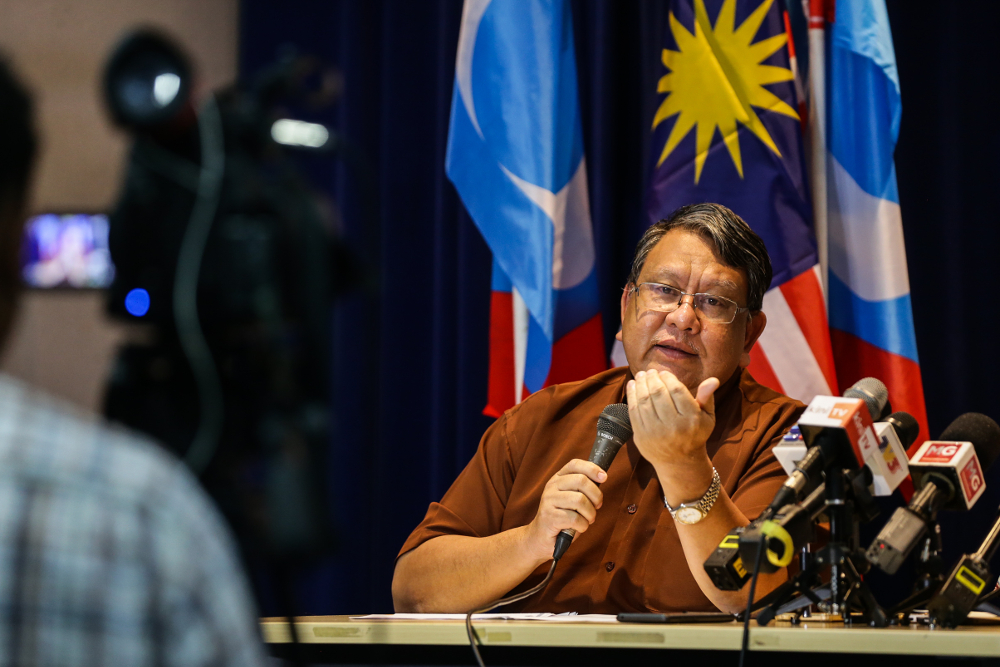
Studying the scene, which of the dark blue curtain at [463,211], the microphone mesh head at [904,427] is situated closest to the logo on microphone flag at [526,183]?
the dark blue curtain at [463,211]

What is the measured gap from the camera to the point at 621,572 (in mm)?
1791

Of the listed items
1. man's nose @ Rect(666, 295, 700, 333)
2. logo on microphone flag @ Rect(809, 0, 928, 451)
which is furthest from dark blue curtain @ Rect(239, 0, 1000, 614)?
man's nose @ Rect(666, 295, 700, 333)

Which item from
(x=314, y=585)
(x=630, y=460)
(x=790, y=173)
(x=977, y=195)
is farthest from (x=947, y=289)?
(x=314, y=585)

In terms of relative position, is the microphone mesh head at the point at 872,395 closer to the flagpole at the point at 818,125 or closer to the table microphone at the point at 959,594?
the table microphone at the point at 959,594

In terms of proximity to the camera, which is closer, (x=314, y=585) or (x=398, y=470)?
(x=314, y=585)

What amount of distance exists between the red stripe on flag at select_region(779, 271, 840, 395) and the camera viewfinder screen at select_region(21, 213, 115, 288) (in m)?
2.11

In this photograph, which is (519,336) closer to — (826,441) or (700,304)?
(700,304)

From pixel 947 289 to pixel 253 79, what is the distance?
246 cm

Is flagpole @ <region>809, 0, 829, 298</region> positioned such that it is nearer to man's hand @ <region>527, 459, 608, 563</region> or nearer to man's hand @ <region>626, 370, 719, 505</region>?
man's hand @ <region>626, 370, 719, 505</region>

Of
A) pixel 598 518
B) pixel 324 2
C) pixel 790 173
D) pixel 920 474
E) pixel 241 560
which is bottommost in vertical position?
pixel 598 518

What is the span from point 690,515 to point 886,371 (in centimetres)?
109

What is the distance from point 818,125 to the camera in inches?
99.9

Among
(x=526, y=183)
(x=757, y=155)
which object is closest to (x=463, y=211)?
(x=526, y=183)

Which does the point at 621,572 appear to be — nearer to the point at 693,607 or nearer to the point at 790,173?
the point at 693,607
